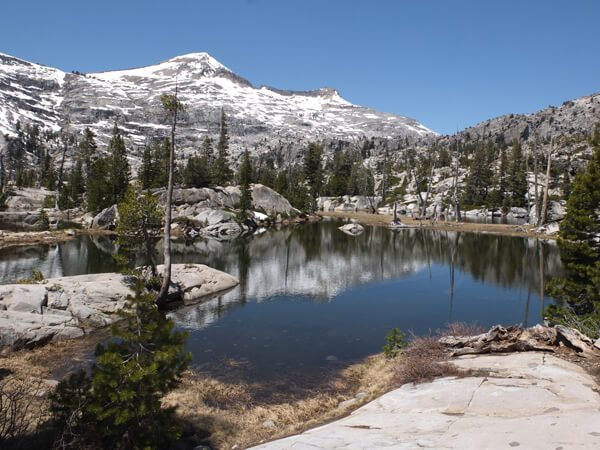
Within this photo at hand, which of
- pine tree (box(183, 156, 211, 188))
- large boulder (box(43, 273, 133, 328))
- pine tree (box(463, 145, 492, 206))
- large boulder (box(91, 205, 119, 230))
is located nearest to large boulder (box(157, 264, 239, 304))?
large boulder (box(43, 273, 133, 328))

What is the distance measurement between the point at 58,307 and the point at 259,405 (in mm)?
16334

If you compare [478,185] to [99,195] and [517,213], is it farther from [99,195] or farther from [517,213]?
[99,195]

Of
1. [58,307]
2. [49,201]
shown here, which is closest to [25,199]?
[49,201]

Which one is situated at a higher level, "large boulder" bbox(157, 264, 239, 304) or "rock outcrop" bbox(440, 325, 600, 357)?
"rock outcrop" bbox(440, 325, 600, 357)

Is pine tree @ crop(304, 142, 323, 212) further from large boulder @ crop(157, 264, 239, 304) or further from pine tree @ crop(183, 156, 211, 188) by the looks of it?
large boulder @ crop(157, 264, 239, 304)

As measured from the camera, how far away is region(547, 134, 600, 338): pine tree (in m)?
24.3

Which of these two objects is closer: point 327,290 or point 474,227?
point 327,290

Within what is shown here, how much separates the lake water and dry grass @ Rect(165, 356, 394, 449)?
6.44ft

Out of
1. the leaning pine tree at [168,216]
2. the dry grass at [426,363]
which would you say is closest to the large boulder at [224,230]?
the leaning pine tree at [168,216]

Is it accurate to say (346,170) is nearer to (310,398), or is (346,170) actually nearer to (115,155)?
(115,155)

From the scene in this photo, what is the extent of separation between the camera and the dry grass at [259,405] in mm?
15266

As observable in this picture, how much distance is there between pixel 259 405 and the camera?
17.8 m

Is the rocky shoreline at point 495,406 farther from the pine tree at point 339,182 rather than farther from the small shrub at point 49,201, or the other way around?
the pine tree at point 339,182

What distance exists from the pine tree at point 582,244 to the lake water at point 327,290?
642 centimetres
